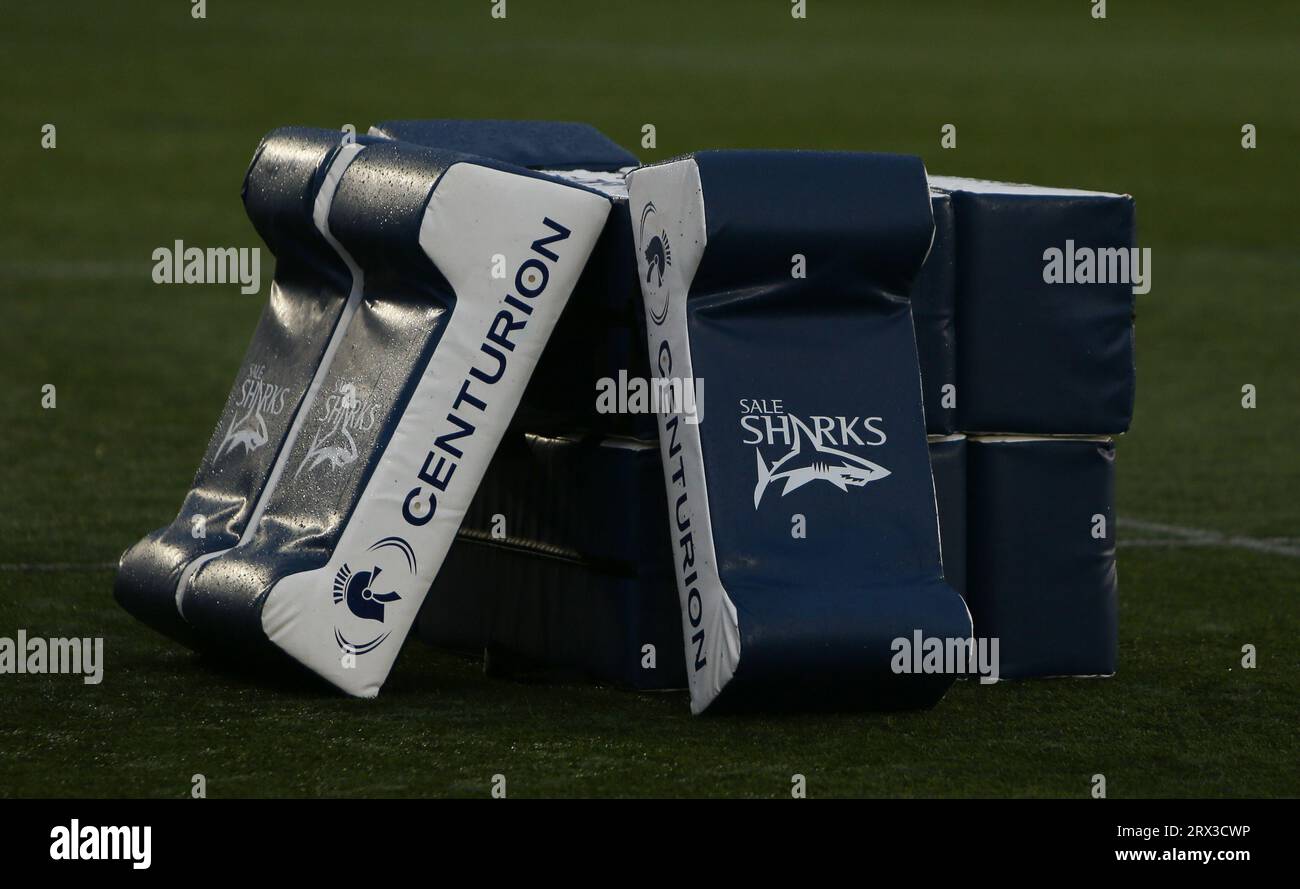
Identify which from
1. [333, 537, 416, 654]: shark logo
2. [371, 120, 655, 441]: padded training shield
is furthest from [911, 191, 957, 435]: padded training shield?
[333, 537, 416, 654]: shark logo

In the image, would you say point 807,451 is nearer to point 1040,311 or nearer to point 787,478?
point 787,478

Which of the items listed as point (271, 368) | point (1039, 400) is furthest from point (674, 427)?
point (271, 368)

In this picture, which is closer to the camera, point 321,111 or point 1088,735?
→ point 1088,735

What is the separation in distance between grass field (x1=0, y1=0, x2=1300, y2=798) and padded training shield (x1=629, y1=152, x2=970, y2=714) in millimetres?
255

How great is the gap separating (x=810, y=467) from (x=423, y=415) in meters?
1.06

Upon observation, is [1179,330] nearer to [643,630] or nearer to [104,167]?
[643,630]

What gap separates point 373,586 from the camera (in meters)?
6.04

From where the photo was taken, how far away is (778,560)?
19.2 ft

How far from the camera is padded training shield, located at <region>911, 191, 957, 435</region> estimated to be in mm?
6465

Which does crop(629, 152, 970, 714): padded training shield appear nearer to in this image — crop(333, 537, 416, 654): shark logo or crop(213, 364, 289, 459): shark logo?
crop(333, 537, 416, 654): shark logo

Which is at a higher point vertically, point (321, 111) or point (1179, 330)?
point (321, 111)

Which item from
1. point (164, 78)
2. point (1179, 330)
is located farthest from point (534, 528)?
point (164, 78)

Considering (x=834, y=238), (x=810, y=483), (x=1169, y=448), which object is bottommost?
(x=1169, y=448)

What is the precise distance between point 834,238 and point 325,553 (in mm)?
1621
